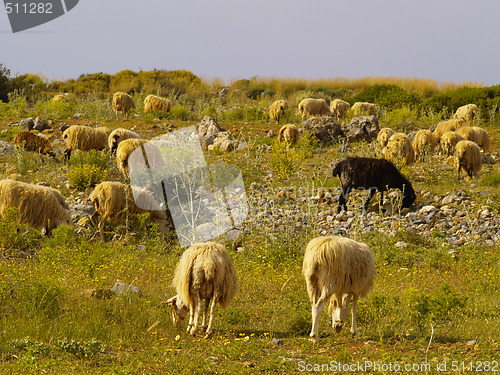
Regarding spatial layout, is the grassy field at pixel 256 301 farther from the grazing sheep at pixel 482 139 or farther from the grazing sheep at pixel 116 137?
the grazing sheep at pixel 482 139

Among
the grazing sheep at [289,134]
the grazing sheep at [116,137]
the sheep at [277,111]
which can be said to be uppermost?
the grazing sheep at [116,137]

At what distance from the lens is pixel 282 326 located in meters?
6.39

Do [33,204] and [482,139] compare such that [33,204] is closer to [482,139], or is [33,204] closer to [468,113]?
[482,139]

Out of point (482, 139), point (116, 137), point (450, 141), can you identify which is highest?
point (116, 137)

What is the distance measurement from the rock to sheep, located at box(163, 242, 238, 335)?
13.7 metres

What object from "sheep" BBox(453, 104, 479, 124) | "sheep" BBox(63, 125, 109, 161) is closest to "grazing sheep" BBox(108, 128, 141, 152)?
"sheep" BBox(63, 125, 109, 161)

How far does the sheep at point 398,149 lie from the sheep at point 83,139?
864 cm

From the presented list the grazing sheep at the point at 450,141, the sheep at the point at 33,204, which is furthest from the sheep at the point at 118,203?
the grazing sheep at the point at 450,141

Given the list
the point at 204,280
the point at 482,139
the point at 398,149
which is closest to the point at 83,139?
the point at 398,149

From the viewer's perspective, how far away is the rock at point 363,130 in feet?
62.0

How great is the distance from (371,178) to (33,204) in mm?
A: 7565

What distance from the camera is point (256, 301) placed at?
765 cm

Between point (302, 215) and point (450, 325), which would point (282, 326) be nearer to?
point (450, 325)

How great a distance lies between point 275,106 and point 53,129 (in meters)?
9.42
